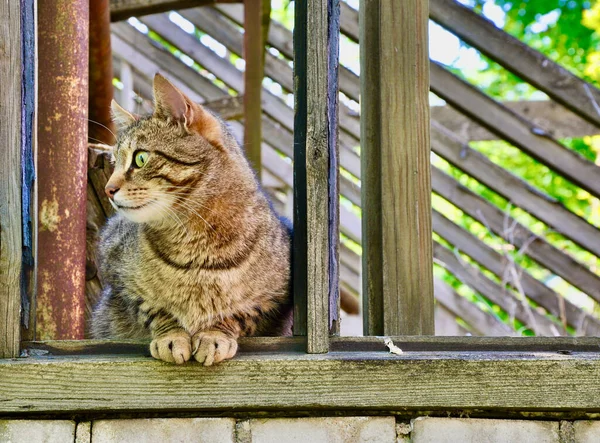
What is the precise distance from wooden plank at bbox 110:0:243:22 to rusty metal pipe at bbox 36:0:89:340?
2120 mm

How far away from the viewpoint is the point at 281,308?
8.21ft

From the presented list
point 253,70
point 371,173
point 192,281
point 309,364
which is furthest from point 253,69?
point 309,364

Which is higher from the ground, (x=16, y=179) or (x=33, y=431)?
(x=16, y=179)

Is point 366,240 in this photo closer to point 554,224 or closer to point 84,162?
point 84,162

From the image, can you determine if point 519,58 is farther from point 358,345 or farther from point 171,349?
point 171,349

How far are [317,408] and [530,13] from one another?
6.05 metres

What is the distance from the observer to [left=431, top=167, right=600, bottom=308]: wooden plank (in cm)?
532

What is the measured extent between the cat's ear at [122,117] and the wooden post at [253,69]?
1951 millimetres

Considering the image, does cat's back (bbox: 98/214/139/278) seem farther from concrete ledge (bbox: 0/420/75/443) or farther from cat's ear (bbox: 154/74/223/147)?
concrete ledge (bbox: 0/420/75/443)

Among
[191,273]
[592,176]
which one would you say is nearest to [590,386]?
[191,273]

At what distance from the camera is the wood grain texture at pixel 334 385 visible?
210cm

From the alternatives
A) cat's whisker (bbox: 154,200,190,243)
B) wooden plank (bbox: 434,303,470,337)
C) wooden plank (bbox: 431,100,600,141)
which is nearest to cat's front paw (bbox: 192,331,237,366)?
cat's whisker (bbox: 154,200,190,243)

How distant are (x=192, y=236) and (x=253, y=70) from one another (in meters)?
3.05

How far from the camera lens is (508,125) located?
14.9ft
